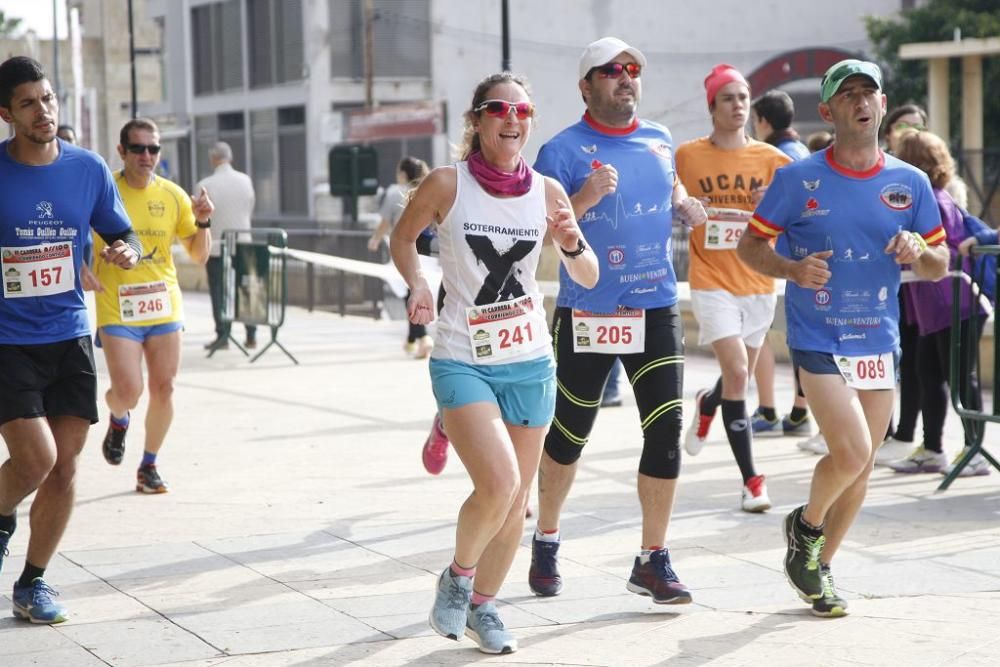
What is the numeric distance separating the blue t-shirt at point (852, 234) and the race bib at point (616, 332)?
0.60 m

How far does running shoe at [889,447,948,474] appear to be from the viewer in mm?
8914

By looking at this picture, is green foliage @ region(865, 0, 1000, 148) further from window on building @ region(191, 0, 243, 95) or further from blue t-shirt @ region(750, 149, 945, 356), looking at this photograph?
blue t-shirt @ region(750, 149, 945, 356)

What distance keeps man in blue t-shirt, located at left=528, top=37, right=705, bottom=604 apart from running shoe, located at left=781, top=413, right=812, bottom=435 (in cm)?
439

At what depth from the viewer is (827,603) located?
5.66 meters

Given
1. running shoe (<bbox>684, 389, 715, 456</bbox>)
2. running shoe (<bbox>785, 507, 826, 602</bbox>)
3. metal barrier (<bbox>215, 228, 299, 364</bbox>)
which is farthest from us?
metal barrier (<bbox>215, 228, 299, 364</bbox>)

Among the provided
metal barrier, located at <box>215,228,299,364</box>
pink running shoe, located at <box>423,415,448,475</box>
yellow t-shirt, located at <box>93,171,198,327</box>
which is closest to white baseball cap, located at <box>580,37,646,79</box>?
pink running shoe, located at <box>423,415,448,475</box>

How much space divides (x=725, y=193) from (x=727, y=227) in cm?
18

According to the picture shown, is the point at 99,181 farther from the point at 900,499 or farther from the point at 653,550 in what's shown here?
the point at 900,499

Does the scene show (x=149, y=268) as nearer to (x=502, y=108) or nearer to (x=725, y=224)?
(x=725, y=224)

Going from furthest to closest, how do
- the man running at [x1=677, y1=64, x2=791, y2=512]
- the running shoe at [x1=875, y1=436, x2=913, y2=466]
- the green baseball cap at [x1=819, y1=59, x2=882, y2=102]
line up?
the running shoe at [x1=875, y1=436, x2=913, y2=466]
the man running at [x1=677, y1=64, x2=791, y2=512]
the green baseball cap at [x1=819, y1=59, x2=882, y2=102]

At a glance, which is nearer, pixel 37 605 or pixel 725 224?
pixel 37 605

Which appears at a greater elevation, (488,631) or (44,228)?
(44,228)

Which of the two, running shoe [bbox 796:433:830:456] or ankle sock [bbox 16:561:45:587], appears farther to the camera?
running shoe [bbox 796:433:830:456]

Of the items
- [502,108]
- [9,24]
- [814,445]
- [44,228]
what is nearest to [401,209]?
[814,445]
